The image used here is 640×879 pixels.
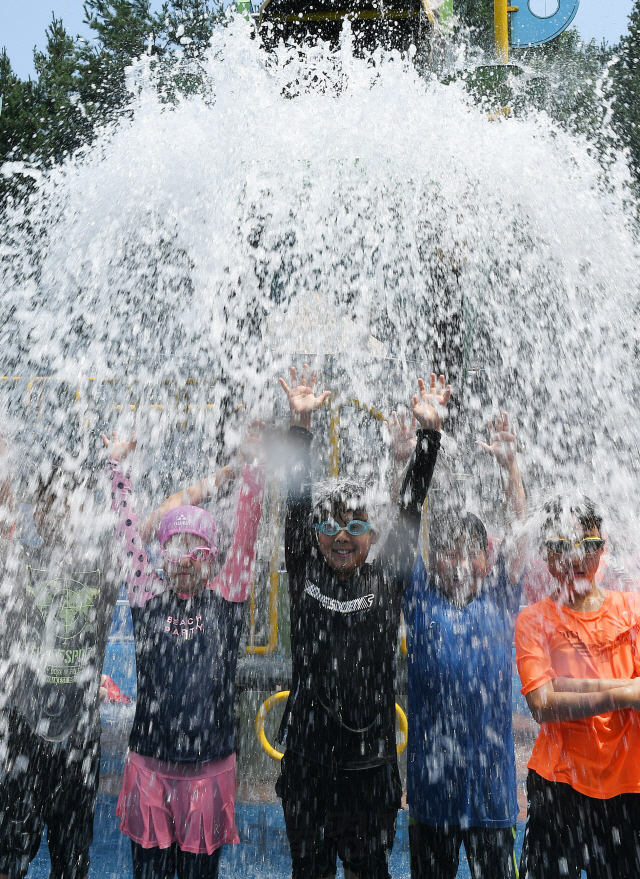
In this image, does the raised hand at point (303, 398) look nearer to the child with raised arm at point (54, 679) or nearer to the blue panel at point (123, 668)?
the child with raised arm at point (54, 679)

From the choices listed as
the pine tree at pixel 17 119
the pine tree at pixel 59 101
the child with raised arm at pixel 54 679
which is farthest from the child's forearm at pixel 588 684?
the pine tree at pixel 17 119

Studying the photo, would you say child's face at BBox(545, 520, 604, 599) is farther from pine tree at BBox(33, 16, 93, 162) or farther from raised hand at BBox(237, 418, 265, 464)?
pine tree at BBox(33, 16, 93, 162)

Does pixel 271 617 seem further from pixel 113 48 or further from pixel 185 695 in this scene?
pixel 113 48

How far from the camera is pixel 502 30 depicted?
30.2 feet

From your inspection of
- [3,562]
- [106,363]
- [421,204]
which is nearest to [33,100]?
[106,363]

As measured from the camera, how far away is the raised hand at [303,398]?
116 inches

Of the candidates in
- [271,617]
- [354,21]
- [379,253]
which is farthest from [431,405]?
[354,21]

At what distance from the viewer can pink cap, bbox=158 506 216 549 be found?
271cm

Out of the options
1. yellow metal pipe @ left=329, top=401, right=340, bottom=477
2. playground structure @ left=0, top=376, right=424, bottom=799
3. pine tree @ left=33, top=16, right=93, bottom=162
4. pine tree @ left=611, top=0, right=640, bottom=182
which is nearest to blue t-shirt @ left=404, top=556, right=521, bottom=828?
playground structure @ left=0, top=376, right=424, bottom=799

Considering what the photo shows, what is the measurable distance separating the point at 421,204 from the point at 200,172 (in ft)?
6.41

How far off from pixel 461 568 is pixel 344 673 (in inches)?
21.8

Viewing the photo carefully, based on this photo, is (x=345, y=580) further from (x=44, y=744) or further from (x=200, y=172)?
(x=200, y=172)

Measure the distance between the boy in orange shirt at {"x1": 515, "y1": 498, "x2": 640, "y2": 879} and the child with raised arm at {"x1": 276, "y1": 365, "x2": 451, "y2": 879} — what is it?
18.7 inches

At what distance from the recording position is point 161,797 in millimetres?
2455
